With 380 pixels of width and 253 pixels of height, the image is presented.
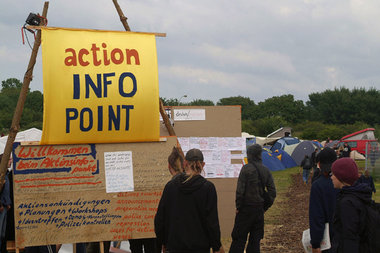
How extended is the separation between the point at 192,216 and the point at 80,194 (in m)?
1.68

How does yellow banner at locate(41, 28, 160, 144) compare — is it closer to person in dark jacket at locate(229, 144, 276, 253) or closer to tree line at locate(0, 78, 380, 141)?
person in dark jacket at locate(229, 144, 276, 253)

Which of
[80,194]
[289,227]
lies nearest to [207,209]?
[80,194]

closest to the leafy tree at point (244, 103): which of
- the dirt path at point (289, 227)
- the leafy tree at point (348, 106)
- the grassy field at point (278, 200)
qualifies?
the leafy tree at point (348, 106)

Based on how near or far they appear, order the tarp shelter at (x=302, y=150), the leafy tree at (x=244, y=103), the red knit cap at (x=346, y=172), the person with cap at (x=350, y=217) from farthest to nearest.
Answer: the leafy tree at (x=244, y=103) → the tarp shelter at (x=302, y=150) → the red knit cap at (x=346, y=172) → the person with cap at (x=350, y=217)

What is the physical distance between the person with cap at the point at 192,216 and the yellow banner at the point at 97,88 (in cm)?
133

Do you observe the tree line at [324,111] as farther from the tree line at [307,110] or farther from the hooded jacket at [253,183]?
the hooded jacket at [253,183]

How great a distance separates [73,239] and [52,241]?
229 mm

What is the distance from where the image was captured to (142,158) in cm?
553

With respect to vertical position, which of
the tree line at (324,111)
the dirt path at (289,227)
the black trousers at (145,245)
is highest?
the tree line at (324,111)

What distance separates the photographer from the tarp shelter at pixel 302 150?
32722 millimetres

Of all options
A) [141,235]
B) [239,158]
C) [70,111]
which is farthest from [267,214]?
[70,111]

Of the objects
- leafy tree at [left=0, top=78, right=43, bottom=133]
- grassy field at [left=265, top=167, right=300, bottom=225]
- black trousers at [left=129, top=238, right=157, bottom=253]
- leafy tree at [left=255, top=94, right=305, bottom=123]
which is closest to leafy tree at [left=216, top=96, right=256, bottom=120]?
leafy tree at [left=255, top=94, right=305, bottom=123]

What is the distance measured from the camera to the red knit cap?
404cm

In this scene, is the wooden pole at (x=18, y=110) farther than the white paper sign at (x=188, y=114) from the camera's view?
No
